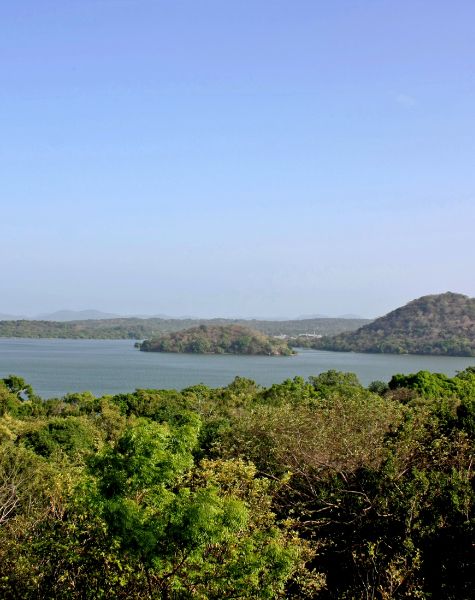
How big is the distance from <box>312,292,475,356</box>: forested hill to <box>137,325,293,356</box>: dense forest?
69.8 ft

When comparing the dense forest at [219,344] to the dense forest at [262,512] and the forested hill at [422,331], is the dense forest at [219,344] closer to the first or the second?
the forested hill at [422,331]

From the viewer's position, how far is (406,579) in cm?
977

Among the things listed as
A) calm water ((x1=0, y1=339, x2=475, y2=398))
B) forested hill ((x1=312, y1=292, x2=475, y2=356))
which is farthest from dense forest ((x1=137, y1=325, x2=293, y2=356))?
forested hill ((x1=312, y1=292, x2=475, y2=356))

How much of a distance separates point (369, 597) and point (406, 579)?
91 centimetres

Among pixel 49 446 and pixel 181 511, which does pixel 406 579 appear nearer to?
pixel 181 511

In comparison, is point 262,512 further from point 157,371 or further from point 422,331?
point 422,331

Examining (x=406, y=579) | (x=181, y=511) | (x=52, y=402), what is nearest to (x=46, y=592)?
(x=181, y=511)

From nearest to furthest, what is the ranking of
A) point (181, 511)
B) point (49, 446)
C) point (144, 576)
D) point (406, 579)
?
point (181, 511) < point (144, 576) < point (406, 579) < point (49, 446)

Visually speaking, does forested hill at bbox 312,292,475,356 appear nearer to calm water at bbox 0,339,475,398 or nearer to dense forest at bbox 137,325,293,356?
calm water at bbox 0,339,475,398

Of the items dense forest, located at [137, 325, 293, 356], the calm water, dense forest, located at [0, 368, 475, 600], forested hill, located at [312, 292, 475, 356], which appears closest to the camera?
dense forest, located at [0, 368, 475, 600]

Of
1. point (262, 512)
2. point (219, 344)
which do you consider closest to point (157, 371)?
point (219, 344)

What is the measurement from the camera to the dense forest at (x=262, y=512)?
7.52 meters

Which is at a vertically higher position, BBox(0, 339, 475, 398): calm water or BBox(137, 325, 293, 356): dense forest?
BBox(137, 325, 293, 356): dense forest

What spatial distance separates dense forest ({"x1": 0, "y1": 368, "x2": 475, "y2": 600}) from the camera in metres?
7.52
